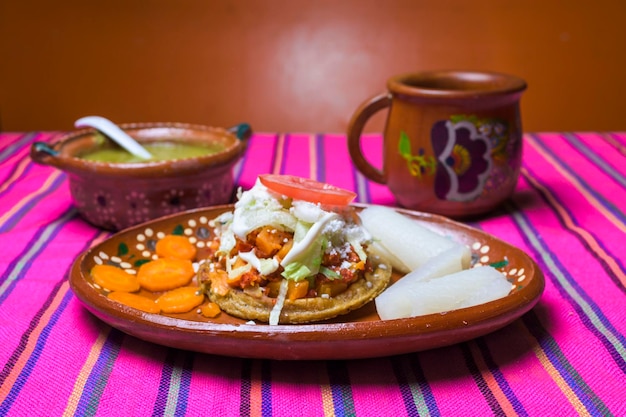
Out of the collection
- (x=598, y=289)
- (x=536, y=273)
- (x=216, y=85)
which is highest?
(x=536, y=273)

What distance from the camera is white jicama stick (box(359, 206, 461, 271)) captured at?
1.16m

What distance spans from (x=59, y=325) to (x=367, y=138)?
52.3 inches

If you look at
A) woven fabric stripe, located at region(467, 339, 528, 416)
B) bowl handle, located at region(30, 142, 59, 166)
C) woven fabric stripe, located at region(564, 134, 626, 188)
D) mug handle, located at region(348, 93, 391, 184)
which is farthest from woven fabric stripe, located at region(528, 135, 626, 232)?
bowl handle, located at region(30, 142, 59, 166)

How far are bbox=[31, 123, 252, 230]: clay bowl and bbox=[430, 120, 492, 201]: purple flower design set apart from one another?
0.43 meters

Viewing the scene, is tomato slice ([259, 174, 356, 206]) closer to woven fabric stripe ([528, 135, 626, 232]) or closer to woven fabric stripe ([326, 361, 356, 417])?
woven fabric stripe ([326, 361, 356, 417])

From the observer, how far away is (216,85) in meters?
2.88

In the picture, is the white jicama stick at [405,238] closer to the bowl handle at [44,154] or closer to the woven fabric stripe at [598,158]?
the bowl handle at [44,154]

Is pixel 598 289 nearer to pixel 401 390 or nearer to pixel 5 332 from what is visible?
pixel 401 390

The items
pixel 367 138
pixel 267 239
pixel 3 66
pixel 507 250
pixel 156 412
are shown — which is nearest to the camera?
pixel 156 412

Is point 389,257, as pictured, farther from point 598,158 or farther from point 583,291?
point 598,158

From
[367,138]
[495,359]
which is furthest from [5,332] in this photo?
[367,138]

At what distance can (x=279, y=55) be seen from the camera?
283 centimetres

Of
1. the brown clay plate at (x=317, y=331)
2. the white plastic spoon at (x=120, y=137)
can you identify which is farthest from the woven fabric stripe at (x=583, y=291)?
the white plastic spoon at (x=120, y=137)

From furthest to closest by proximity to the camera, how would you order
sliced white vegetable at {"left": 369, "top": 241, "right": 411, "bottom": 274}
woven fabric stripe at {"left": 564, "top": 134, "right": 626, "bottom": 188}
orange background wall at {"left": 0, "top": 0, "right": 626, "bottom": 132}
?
1. orange background wall at {"left": 0, "top": 0, "right": 626, "bottom": 132}
2. woven fabric stripe at {"left": 564, "top": 134, "right": 626, "bottom": 188}
3. sliced white vegetable at {"left": 369, "top": 241, "right": 411, "bottom": 274}
